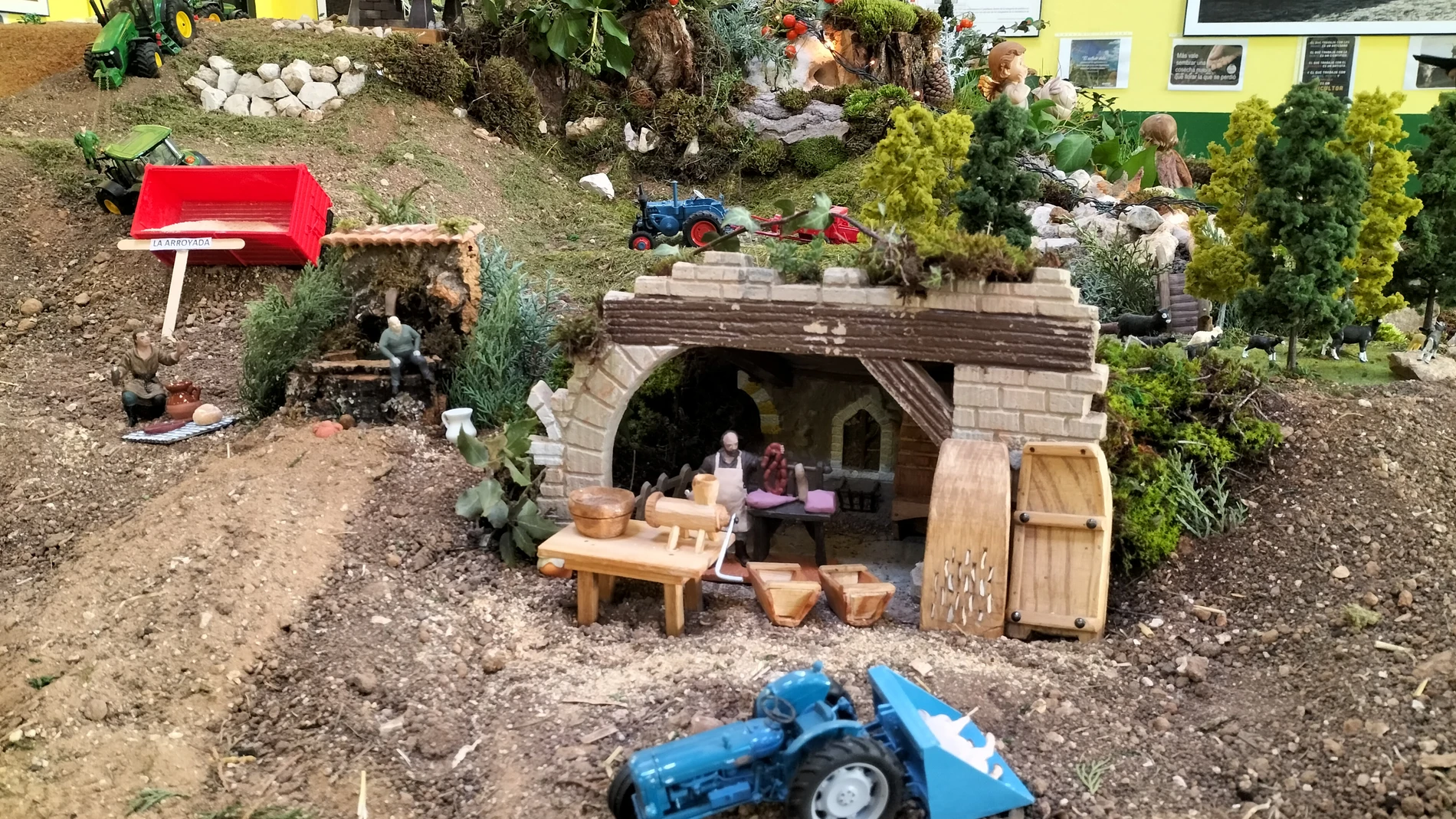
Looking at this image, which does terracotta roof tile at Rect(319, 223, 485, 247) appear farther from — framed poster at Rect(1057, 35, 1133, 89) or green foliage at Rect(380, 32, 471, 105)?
framed poster at Rect(1057, 35, 1133, 89)

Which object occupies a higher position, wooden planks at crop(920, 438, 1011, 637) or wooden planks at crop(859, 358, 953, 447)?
wooden planks at crop(859, 358, 953, 447)

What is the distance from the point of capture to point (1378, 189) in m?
7.59

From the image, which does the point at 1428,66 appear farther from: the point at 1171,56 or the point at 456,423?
the point at 456,423

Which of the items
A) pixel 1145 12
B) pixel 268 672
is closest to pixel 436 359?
pixel 268 672

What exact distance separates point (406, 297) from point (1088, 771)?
21.1 feet

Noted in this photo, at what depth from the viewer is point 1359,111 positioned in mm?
7445

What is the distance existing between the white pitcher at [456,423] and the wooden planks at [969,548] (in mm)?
3845

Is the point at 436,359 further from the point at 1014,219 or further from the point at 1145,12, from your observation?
the point at 1145,12

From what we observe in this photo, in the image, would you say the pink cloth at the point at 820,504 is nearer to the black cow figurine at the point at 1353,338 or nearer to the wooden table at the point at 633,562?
the wooden table at the point at 633,562

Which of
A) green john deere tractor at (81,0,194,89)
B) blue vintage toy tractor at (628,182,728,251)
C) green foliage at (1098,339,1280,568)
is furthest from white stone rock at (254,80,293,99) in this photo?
green foliage at (1098,339,1280,568)

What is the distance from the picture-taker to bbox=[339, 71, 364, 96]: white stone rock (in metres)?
13.2

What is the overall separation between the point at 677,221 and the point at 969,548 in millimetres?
6456

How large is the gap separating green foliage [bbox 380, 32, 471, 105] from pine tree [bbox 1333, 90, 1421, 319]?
1059 centimetres

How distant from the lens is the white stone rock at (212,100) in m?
12.7
